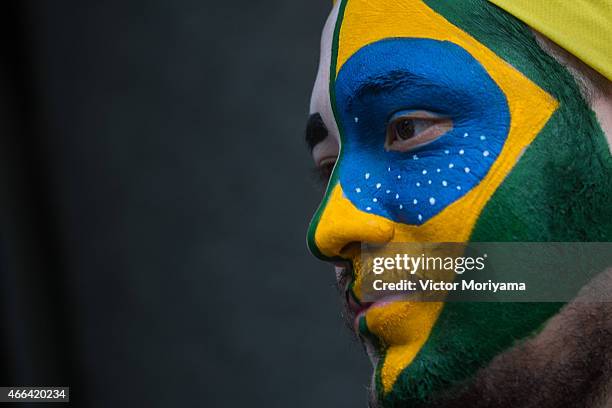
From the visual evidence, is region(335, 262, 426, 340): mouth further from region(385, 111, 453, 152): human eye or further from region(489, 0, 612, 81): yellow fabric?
region(489, 0, 612, 81): yellow fabric

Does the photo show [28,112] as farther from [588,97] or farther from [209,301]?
[588,97]

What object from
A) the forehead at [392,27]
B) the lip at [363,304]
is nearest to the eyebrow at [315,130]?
the forehead at [392,27]

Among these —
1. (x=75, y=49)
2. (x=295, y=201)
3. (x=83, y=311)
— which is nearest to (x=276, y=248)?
(x=295, y=201)

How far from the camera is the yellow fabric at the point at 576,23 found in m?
2.02

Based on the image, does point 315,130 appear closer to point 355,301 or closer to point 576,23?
point 355,301

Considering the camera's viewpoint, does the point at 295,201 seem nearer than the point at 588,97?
No

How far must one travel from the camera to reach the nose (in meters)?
2.06

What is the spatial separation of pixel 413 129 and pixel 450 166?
131 mm

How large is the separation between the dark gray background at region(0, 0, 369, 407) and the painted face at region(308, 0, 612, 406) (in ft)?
6.63

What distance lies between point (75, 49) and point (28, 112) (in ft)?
1.22

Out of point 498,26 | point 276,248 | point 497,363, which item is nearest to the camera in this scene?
point 497,363

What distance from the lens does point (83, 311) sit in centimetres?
435

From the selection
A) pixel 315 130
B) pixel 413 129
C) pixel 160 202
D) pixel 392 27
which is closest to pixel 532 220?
pixel 413 129

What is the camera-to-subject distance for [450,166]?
6.68 ft
